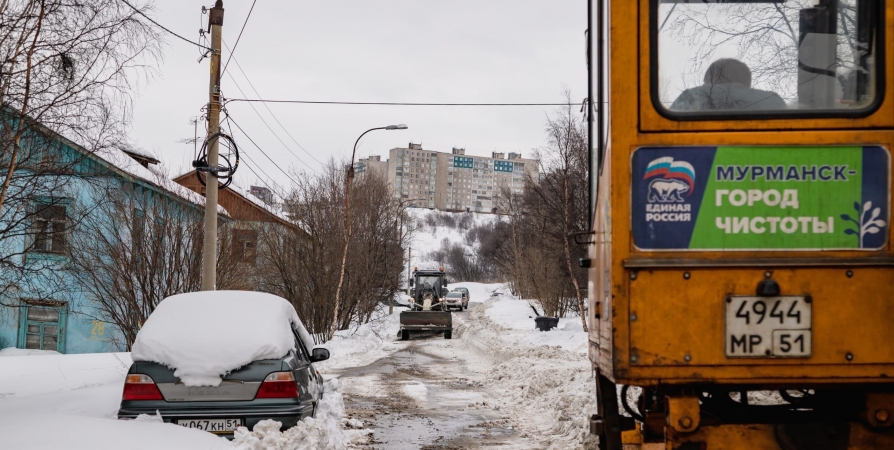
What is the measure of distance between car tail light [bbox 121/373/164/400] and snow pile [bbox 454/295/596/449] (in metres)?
4.17

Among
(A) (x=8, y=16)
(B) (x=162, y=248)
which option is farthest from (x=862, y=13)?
(B) (x=162, y=248)

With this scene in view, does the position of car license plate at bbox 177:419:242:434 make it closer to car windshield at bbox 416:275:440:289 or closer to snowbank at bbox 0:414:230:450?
snowbank at bbox 0:414:230:450

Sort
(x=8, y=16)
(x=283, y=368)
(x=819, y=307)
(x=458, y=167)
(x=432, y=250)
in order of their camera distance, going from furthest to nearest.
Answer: (x=458, y=167) < (x=432, y=250) < (x=8, y=16) < (x=283, y=368) < (x=819, y=307)

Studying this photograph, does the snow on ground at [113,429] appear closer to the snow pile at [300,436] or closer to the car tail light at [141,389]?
the snow pile at [300,436]

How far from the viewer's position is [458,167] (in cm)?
16588

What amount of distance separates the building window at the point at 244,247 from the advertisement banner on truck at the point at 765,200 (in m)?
21.4

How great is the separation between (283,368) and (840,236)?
5.34m

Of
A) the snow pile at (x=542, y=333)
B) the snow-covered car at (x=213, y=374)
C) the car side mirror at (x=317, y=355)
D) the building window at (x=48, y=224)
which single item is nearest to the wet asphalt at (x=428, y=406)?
the car side mirror at (x=317, y=355)

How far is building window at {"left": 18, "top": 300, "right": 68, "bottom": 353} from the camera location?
95.4 ft

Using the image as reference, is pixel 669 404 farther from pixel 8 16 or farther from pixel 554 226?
pixel 554 226

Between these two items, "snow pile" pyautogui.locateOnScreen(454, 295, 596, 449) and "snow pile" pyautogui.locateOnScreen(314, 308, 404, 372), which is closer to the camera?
"snow pile" pyautogui.locateOnScreen(454, 295, 596, 449)

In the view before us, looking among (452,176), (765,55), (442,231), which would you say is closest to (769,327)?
(765,55)

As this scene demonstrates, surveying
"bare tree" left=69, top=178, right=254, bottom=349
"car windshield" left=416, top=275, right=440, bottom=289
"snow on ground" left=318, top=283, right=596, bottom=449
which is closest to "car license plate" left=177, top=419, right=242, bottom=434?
"snow on ground" left=318, top=283, right=596, bottom=449

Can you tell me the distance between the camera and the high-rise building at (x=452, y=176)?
154625 mm
